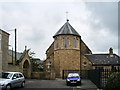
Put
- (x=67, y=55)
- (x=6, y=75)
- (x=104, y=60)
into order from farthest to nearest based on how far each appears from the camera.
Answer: (x=104, y=60) → (x=67, y=55) → (x=6, y=75)

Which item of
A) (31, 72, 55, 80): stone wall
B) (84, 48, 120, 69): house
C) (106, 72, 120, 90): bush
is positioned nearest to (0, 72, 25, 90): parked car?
(106, 72, 120, 90): bush

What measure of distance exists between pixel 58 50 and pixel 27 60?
440 inches

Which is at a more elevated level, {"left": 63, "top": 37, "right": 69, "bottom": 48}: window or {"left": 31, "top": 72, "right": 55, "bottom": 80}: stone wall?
{"left": 63, "top": 37, "right": 69, "bottom": 48}: window

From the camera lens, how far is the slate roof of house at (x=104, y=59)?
174 feet

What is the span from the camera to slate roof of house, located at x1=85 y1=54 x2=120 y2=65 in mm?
53153

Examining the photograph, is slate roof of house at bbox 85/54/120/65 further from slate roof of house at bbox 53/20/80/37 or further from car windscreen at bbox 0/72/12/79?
car windscreen at bbox 0/72/12/79

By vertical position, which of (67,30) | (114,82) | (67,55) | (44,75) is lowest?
(44,75)

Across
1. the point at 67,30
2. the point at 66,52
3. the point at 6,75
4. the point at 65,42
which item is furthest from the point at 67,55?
the point at 6,75

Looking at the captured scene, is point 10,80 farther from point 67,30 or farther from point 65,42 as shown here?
point 67,30

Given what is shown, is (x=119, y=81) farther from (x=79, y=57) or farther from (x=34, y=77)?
(x=79, y=57)

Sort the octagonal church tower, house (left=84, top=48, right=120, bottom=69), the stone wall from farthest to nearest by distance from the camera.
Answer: house (left=84, top=48, right=120, bottom=69)
the octagonal church tower
the stone wall

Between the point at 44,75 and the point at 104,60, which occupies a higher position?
the point at 104,60

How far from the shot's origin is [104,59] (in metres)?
55.0

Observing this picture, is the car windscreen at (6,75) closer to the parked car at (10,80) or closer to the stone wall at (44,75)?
the parked car at (10,80)
